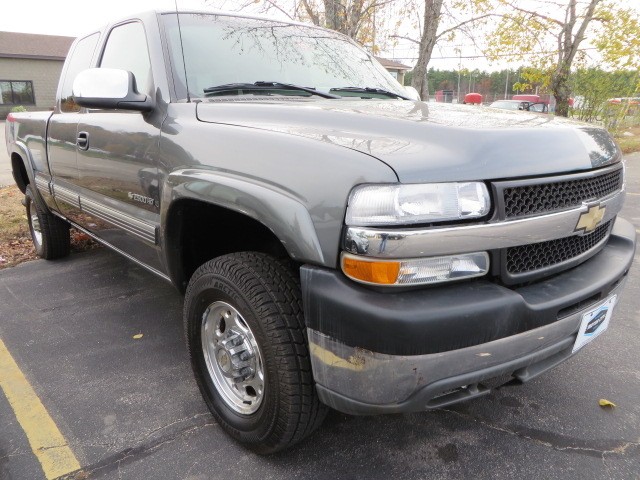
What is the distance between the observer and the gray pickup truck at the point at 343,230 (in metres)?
1.50

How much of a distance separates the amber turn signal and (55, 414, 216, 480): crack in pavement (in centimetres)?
130

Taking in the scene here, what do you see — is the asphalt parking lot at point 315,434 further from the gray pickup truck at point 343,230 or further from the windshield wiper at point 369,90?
the windshield wiper at point 369,90

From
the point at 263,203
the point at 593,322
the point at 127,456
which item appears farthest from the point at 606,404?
the point at 127,456

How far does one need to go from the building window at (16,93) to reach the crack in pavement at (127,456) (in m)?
34.4

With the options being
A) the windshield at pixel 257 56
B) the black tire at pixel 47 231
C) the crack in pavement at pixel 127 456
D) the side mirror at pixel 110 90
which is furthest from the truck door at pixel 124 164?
the black tire at pixel 47 231

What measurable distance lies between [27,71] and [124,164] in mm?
33812

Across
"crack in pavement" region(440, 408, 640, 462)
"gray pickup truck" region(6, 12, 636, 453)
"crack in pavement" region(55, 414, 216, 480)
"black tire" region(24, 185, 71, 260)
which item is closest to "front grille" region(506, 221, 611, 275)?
"gray pickup truck" region(6, 12, 636, 453)

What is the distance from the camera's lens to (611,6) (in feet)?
36.9

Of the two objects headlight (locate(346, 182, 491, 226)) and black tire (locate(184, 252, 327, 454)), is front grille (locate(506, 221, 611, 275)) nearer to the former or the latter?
headlight (locate(346, 182, 491, 226))

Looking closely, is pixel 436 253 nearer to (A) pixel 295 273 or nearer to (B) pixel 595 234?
(A) pixel 295 273

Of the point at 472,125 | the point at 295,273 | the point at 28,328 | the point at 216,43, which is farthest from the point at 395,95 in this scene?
the point at 28,328

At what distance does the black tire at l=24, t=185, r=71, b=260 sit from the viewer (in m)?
4.52

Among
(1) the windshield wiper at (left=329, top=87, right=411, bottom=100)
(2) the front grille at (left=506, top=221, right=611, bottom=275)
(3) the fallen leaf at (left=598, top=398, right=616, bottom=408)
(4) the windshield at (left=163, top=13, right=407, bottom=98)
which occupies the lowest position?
(3) the fallen leaf at (left=598, top=398, right=616, bottom=408)

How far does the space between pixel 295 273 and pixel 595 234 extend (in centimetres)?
130
